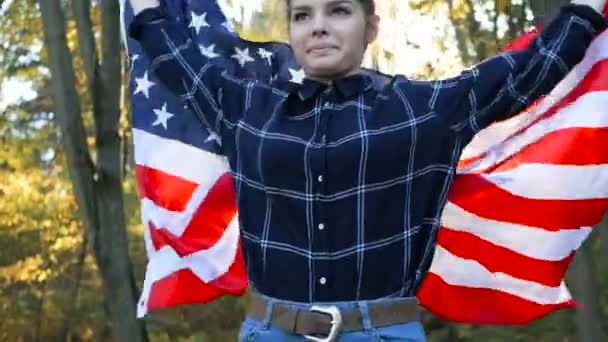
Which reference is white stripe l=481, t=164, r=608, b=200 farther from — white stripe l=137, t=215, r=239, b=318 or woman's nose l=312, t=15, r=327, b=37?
woman's nose l=312, t=15, r=327, b=37

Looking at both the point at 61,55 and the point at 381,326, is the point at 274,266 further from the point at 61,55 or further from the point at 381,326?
the point at 61,55

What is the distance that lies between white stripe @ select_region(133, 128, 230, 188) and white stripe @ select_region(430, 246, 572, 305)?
0.86m

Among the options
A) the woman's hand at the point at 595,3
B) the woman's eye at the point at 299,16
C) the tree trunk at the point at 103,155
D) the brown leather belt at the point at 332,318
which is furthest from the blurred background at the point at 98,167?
the brown leather belt at the point at 332,318

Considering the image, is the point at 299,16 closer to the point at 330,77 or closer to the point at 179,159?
the point at 330,77

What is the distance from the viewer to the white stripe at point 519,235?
3.32 m

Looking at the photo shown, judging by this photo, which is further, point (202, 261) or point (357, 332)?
point (202, 261)

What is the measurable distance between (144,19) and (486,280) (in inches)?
60.5

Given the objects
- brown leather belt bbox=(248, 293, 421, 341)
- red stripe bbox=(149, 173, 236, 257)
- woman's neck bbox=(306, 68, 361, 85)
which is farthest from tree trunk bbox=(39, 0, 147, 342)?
brown leather belt bbox=(248, 293, 421, 341)

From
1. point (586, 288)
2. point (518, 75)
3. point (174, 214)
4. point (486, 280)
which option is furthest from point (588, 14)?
point (586, 288)

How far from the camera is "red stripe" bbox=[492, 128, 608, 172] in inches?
129

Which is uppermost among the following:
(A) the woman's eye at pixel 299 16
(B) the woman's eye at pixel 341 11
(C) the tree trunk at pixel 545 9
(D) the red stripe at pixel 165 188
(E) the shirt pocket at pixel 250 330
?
(B) the woman's eye at pixel 341 11

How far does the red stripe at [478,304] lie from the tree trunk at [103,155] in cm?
289

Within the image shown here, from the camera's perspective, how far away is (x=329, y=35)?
255 cm

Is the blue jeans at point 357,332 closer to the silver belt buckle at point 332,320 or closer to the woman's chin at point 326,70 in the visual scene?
the silver belt buckle at point 332,320
